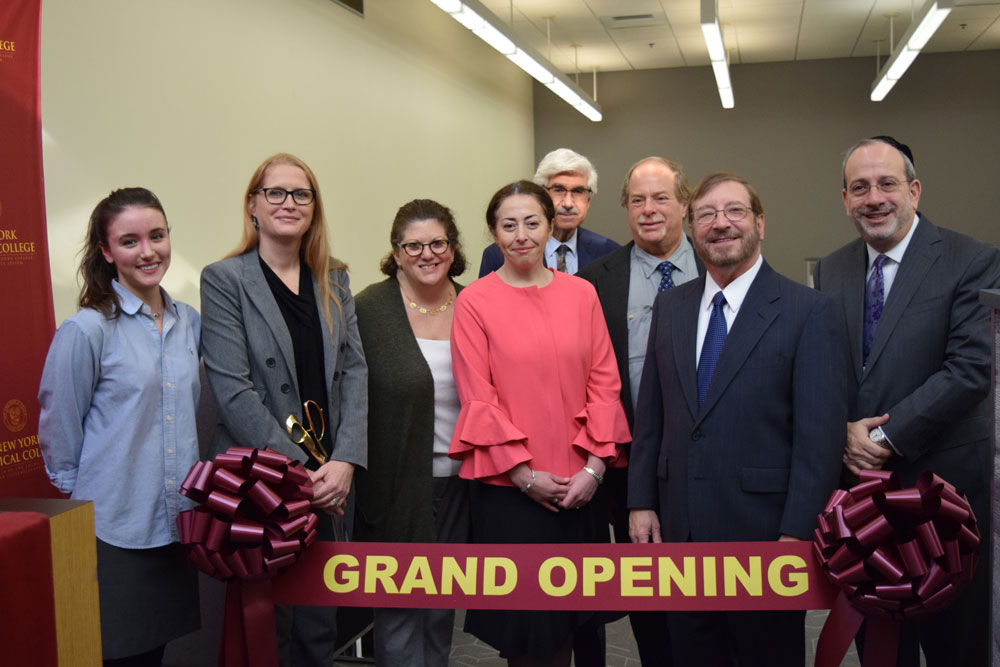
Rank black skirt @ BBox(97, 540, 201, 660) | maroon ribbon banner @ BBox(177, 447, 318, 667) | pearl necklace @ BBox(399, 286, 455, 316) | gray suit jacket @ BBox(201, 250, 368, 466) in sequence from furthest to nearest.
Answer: pearl necklace @ BBox(399, 286, 455, 316), gray suit jacket @ BBox(201, 250, 368, 466), black skirt @ BBox(97, 540, 201, 660), maroon ribbon banner @ BBox(177, 447, 318, 667)

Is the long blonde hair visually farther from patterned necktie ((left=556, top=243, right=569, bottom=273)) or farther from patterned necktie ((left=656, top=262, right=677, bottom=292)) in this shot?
patterned necktie ((left=556, top=243, right=569, bottom=273))

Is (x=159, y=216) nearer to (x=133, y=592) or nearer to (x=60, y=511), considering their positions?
(x=133, y=592)

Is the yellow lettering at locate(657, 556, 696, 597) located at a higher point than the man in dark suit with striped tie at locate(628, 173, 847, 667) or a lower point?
lower

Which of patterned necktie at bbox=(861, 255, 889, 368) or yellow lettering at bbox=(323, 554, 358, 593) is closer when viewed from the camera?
yellow lettering at bbox=(323, 554, 358, 593)

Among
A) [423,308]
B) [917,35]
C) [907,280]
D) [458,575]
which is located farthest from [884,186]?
[917,35]

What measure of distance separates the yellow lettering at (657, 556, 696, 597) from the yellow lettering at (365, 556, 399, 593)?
2.09 feet

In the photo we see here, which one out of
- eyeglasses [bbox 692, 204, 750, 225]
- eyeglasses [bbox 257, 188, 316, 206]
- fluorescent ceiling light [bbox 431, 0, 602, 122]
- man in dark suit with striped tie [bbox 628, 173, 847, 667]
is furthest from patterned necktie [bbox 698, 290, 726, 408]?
fluorescent ceiling light [bbox 431, 0, 602, 122]

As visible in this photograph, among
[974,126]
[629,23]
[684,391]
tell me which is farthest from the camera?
[974,126]

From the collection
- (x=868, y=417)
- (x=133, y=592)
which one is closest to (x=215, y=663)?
(x=133, y=592)

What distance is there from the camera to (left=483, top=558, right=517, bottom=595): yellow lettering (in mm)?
2031

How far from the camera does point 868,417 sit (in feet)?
8.09

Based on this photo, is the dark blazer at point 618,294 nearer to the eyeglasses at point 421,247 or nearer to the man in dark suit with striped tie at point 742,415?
the man in dark suit with striped tie at point 742,415

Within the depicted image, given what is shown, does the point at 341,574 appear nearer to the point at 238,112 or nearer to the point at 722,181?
the point at 722,181

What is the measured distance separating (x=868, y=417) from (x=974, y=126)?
11024 mm
